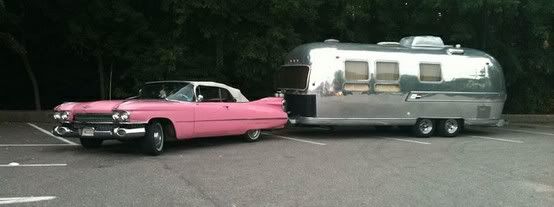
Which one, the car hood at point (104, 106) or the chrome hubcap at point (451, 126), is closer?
the car hood at point (104, 106)

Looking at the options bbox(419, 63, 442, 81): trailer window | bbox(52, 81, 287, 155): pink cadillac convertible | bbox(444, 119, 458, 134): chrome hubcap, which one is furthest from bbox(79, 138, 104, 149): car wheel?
bbox(444, 119, 458, 134): chrome hubcap

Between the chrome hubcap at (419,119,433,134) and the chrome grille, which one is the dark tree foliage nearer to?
the chrome hubcap at (419,119,433,134)

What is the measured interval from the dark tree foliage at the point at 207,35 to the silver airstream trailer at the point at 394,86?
2235 mm

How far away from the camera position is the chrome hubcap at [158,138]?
10757 mm

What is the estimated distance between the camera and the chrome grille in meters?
10.3

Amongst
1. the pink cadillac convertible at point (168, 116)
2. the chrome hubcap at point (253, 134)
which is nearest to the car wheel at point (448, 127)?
the pink cadillac convertible at point (168, 116)

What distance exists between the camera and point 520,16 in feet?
66.0

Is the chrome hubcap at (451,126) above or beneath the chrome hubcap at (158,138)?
beneath

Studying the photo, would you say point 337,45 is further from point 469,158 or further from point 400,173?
point 400,173

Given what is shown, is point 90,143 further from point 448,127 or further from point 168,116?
point 448,127

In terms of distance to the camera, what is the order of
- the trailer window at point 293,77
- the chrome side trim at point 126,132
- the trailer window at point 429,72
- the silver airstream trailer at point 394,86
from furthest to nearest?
the trailer window at point 429,72 → the trailer window at point 293,77 → the silver airstream trailer at point 394,86 → the chrome side trim at point 126,132

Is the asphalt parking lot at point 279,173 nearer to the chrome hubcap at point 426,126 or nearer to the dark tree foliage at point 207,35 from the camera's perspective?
the chrome hubcap at point 426,126

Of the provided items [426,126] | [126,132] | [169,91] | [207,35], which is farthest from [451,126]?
[126,132]

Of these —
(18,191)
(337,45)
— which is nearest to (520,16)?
(337,45)
